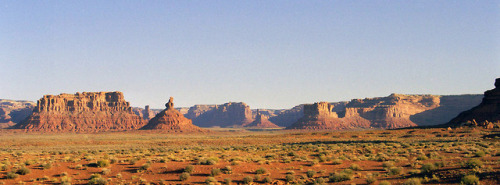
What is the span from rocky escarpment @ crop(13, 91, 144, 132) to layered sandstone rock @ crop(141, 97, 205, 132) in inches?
539

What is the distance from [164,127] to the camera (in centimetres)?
16775

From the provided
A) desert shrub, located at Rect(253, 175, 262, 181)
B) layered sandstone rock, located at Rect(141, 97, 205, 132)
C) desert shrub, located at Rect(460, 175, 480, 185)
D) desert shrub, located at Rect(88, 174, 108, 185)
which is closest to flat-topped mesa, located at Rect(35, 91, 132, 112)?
layered sandstone rock, located at Rect(141, 97, 205, 132)

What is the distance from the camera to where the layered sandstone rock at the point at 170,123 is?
168 m

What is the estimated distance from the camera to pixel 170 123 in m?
174

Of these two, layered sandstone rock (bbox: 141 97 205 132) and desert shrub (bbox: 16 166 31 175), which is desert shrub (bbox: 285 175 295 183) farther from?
layered sandstone rock (bbox: 141 97 205 132)

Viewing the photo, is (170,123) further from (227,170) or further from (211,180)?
(211,180)

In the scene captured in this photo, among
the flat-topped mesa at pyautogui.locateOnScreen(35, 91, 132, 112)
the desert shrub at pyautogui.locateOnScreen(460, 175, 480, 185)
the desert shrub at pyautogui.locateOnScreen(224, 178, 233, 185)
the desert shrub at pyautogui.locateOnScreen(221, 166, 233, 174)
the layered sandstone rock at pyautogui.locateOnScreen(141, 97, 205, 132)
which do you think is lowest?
the desert shrub at pyautogui.locateOnScreen(224, 178, 233, 185)

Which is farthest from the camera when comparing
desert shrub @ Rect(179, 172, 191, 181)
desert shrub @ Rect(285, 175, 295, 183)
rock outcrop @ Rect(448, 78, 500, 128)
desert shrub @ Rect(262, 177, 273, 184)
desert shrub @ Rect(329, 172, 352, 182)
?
rock outcrop @ Rect(448, 78, 500, 128)

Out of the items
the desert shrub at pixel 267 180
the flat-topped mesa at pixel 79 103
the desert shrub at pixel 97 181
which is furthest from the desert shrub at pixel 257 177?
the flat-topped mesa at pixel 79 103

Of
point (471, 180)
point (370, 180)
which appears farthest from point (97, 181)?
point (471, 180)

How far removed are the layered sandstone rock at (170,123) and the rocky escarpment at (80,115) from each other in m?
13.7

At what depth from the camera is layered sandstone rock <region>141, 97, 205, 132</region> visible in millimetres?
167750

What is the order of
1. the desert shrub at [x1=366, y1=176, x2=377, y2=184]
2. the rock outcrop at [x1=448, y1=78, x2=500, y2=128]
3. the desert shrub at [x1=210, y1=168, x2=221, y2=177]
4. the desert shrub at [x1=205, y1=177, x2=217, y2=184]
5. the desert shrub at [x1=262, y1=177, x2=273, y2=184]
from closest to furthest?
the desert shrub at [x1=366, y1=176, x2=377, y2=184] < the desert shrub at [x1=205, y1=177, x2=217, y2=184] < the desert shrub at [x1=262, y1=177, x2=273, y2=184] < the desert shrub at [x1=210, y1=168, x2=221, y2=177] < the rock outcrop at [x1=448, y1=78, x2=500, y2=128]

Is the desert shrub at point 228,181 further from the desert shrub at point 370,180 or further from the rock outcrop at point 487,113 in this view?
the rock outcrop at point 487,113
